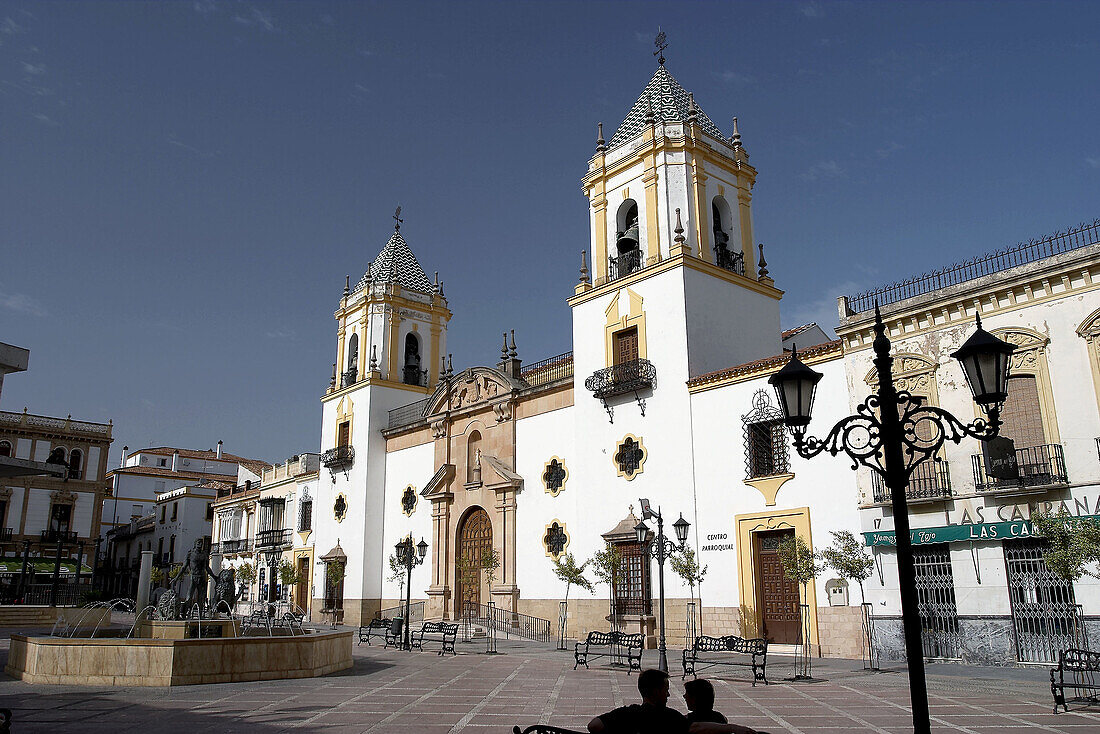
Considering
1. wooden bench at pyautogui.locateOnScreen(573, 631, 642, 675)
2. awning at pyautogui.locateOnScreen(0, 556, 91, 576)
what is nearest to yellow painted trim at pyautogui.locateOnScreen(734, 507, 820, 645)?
wooden bench at pyautogui.locateOnScreen(573, 631, 642, 675)

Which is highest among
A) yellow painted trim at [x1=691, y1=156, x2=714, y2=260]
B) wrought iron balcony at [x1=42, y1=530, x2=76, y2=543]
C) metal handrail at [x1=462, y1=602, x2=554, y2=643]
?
yellow painted trim at [x1=691, y1=156, x2=714, y2=260]

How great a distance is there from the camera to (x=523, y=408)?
2809 cm

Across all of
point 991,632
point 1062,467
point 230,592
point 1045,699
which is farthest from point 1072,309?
point 230,592

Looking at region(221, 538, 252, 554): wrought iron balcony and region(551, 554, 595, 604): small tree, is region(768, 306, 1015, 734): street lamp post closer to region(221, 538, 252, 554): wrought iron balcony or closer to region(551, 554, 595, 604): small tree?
region(551, 554, 595, 604): small tree

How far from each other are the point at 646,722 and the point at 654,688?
0.24 meters

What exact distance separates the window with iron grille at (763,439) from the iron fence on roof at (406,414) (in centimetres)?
1573

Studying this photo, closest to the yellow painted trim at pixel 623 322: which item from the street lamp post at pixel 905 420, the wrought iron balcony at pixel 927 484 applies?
the wrought iron balcony at pixel 927 484

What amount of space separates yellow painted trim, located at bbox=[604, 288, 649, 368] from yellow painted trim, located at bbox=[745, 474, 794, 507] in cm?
495

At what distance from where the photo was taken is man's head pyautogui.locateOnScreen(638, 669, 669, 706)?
18.9 feet

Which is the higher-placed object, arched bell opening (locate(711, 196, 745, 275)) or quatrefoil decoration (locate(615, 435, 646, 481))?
arched bell opening (locate(711, 196, 745, 275))

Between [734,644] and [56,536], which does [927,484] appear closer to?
[734,644]

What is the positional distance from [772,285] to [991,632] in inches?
481

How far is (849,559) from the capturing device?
55.6 feet

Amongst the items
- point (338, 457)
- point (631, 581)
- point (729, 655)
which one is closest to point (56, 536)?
point (338, 457)
